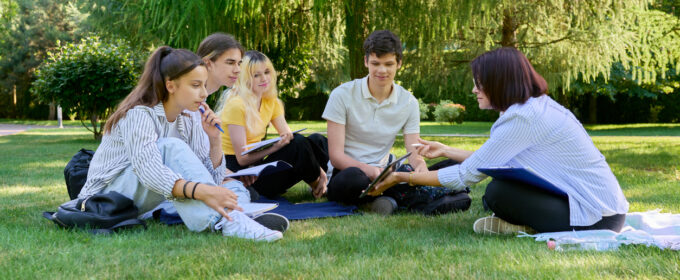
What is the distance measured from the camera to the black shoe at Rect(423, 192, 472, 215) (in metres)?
3.54

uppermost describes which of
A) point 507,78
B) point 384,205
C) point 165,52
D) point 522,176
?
point 165,52

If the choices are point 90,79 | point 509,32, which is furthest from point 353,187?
point 90,79

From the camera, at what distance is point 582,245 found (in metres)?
2.46

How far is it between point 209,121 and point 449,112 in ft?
60.5

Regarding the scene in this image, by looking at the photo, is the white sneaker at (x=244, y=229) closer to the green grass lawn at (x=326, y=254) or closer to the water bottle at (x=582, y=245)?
the green grass lawn at (x=326, y=254)

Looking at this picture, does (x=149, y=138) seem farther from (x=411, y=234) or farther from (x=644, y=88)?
(x=644, y=88)

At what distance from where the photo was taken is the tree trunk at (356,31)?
6996mm

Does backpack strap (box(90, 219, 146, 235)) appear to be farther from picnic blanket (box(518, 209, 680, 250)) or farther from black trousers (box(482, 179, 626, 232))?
picnic blanket (box(518, 209, 680, 250))

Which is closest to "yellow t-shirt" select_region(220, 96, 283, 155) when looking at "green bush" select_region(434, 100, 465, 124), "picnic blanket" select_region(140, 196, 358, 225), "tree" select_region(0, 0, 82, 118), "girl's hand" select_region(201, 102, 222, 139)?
"picnic blanket" select_region(140, 196, 358, 225)

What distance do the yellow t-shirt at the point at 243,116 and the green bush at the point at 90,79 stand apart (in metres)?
8.25

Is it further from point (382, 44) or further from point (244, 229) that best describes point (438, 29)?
point (244, 229)

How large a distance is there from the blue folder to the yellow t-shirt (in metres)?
1.92

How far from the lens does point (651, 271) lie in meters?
2.09

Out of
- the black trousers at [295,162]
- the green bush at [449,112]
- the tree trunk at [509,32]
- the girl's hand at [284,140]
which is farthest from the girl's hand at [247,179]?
the green bush at [449,112]
